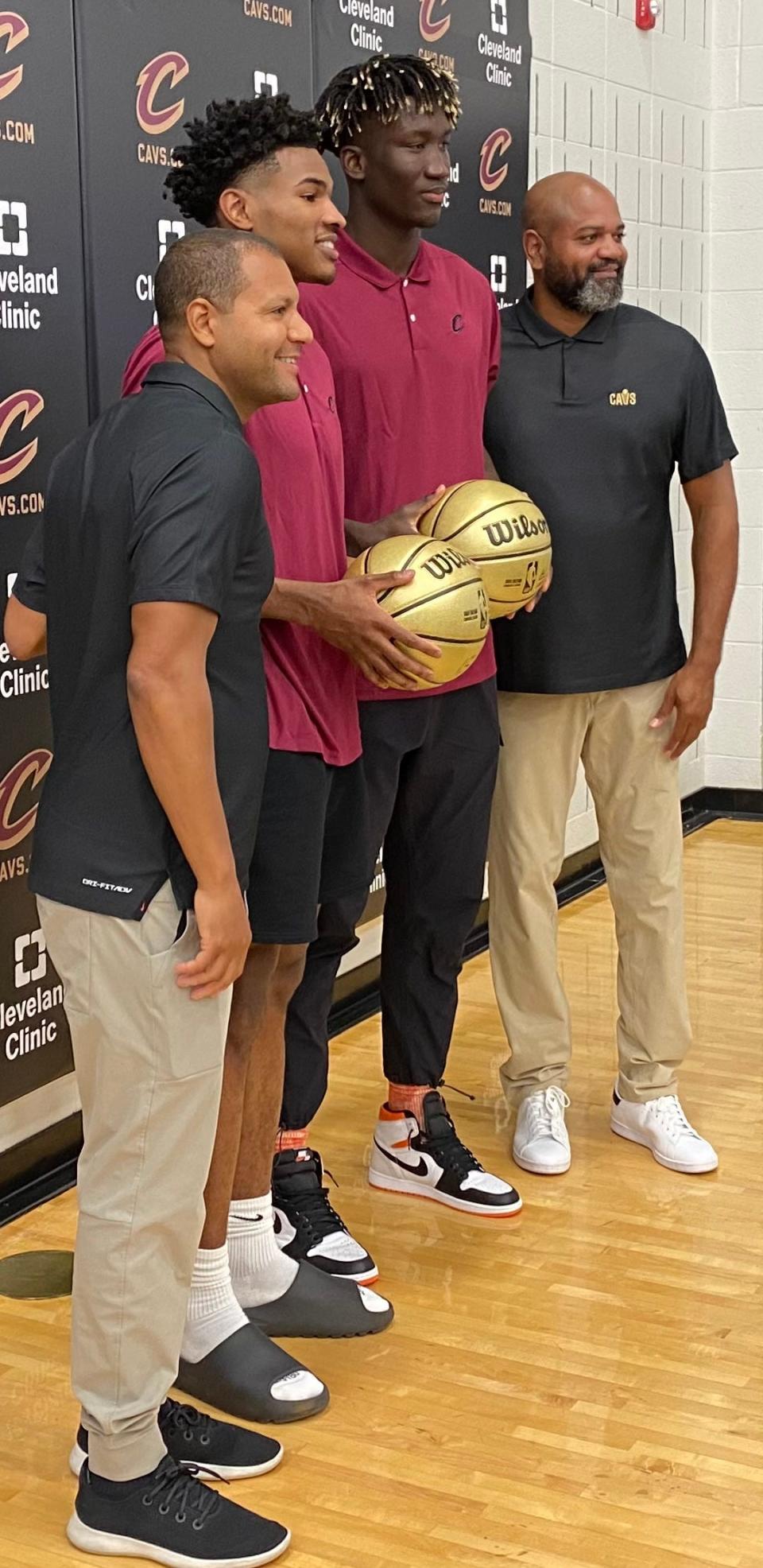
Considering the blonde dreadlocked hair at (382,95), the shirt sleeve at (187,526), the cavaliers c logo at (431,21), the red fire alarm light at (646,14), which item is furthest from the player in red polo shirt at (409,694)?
the red fire alarm light at (646,14)

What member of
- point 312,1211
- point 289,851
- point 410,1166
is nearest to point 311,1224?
point 312,1211

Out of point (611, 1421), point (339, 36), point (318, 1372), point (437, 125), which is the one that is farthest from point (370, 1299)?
point (339, 36)

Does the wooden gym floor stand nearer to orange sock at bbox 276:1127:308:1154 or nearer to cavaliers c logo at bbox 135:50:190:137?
orange sock at bbox 276:1127:308:1154

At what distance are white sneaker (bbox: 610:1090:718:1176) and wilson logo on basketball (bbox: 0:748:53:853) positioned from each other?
49.1 inches

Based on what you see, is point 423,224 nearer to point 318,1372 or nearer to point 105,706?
point 105,706

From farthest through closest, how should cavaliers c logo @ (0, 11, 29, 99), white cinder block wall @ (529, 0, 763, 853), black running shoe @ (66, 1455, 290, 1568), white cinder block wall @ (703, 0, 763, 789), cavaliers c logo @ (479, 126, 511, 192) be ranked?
white cinder block wall @ (703, 0, 763, 789)
white cinder block wall @ (529, 0, 763, 853)
cavaliers c logo @ (479, 126, 511, 192)
cavaliers c logo @ (0, 11, 29, 99)
black running shoe @ (66, 1455, 290, 1568)

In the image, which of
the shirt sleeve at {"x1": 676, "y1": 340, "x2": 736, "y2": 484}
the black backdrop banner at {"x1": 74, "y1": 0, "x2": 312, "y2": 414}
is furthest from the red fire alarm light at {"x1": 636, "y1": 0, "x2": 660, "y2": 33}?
the shirt sleeve at {"x1": 676, "y1": 340, "x2": 736, "y2": 484}

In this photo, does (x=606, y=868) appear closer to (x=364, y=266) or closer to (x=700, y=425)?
(x=700, y=425)

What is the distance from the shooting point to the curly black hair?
241 cm

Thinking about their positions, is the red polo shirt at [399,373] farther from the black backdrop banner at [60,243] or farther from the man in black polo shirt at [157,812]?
the man in black polo shirt at [157,812]

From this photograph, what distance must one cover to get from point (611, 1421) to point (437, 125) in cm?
193

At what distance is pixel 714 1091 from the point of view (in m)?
3.63

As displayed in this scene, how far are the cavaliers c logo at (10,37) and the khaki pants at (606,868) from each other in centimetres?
132

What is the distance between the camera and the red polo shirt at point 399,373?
2.76 m
